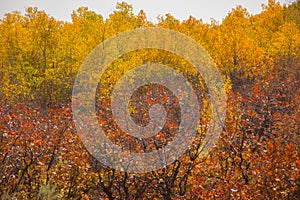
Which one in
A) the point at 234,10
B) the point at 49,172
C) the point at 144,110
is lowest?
the point at 49,172

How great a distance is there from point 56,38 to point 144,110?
22943 millimetres

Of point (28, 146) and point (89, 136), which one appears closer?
point (28, 146)

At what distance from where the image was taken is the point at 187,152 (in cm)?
1476

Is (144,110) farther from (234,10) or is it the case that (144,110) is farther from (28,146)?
(234,10)

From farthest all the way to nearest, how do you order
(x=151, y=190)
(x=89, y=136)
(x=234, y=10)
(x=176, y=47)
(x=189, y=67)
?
1. (x=234, y=10)
2. (x=176, y=47)
3. (x=189, y=67)
4. (x=151, y=190)
5. (x=89, y=136)

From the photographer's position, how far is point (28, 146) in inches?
536

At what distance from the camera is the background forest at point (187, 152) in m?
13.4

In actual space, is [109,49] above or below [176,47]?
below

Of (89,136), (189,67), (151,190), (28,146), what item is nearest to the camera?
(28,146)

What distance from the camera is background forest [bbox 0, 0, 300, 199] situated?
1338 centimetres

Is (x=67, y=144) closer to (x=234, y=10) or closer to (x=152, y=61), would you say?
(x=152, y=61)

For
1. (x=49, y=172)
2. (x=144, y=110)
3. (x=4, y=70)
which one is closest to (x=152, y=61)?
(x=4, y=70)

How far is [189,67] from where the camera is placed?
1281 inches

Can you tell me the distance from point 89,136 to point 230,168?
5.95 metres
